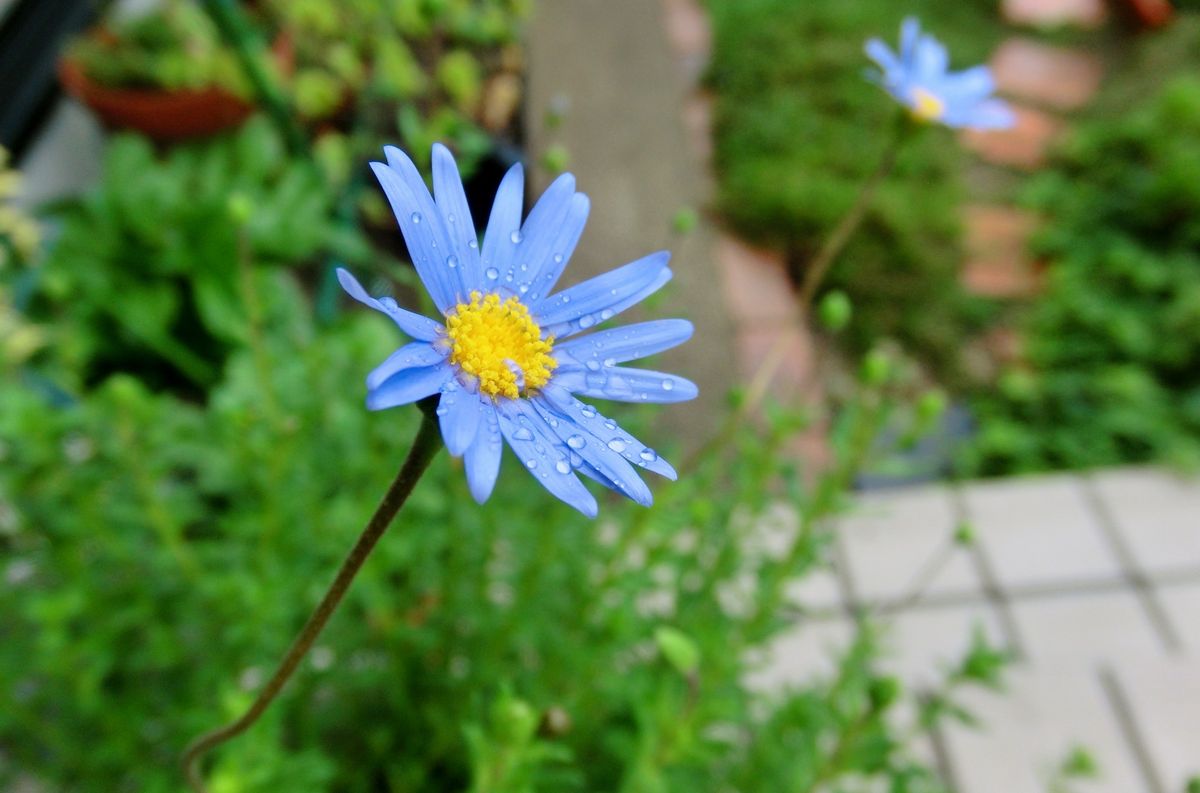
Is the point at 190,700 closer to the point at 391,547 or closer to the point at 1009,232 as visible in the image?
the point at 391,547

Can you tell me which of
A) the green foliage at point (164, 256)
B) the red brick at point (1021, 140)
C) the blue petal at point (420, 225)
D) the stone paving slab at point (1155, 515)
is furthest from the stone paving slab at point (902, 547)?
the blue petal at point (420, 225)

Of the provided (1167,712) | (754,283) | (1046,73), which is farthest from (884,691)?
(1046,73)

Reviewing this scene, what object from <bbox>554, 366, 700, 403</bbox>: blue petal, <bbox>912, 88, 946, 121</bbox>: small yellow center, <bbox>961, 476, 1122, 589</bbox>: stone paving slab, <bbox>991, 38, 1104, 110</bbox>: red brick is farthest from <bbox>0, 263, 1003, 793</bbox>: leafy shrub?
<bbox>991, 38, 1104, 110</bbox>: red brick

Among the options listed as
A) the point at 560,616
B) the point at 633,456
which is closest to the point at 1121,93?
the point at 560,616

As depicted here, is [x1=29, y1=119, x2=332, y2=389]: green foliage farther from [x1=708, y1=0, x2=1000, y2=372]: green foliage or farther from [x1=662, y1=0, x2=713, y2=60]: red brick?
[x1=662, y1=0, x2=713, y2=60]: red brick

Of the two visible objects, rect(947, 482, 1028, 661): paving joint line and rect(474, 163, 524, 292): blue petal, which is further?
rect(947, 482, 1028, 661): paving joint line

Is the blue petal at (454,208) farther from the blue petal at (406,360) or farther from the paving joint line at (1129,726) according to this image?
the paving joint line at (1129,726)

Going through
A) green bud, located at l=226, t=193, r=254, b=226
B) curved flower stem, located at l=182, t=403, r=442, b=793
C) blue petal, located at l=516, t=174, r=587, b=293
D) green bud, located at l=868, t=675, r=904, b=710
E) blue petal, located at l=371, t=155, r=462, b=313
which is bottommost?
curved flower stem, located at l=182, t=403, r=442, b=793
